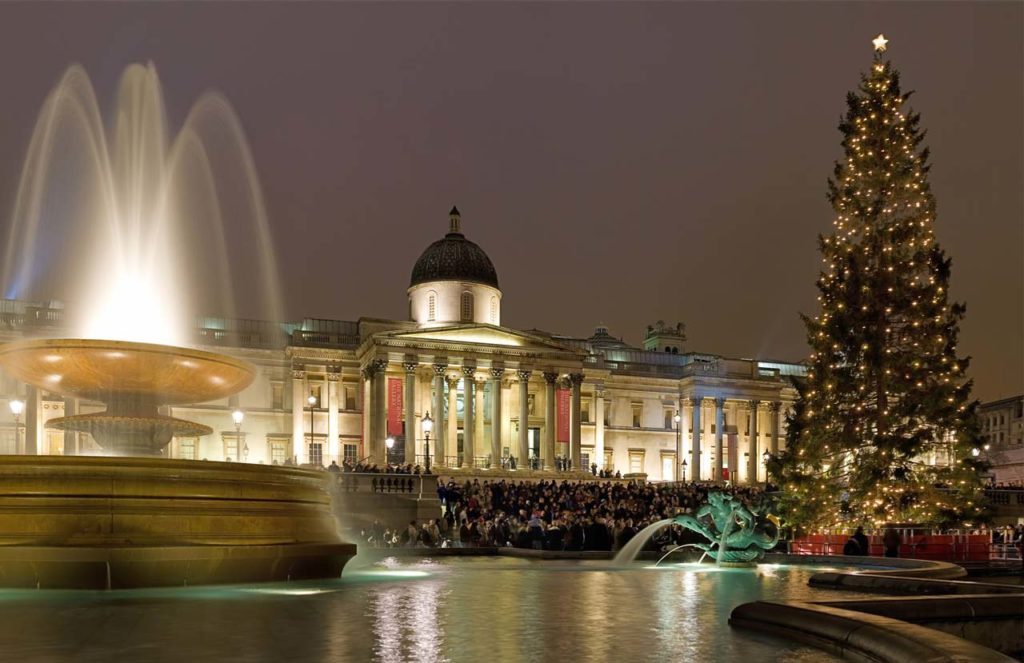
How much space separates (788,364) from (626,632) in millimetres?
78512

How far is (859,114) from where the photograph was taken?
23984 mm

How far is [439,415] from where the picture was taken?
57.0m

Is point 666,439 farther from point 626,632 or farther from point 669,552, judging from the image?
point 626,632

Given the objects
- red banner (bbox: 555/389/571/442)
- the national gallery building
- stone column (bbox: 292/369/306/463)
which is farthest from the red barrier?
stone column (bbox: 292/369/306/463)

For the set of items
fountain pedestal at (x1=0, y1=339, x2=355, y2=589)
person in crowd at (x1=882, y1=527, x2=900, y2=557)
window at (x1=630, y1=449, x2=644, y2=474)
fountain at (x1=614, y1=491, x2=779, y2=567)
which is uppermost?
fountain pedestal at (x1=0, y1=339, x2=355, y2=589)

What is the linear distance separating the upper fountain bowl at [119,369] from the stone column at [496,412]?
4441 centimetres

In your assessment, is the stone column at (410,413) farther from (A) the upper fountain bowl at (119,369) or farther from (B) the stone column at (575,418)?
(A) the upper fountain bowl at (119,369)

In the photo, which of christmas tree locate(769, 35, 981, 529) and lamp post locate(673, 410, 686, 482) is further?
lamp post locate(673, 410, 686, 482)

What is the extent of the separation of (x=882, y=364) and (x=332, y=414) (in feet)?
143

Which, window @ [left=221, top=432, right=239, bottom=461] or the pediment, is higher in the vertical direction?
the pediment

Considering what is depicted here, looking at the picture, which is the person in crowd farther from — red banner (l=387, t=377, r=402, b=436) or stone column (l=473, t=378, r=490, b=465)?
stone column (l=473, t=378, r=490, b=465)

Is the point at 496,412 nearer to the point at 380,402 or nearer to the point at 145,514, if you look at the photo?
the point at 380,402

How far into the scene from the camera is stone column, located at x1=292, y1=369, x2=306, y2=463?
60812 mm

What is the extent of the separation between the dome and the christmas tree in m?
40.4
